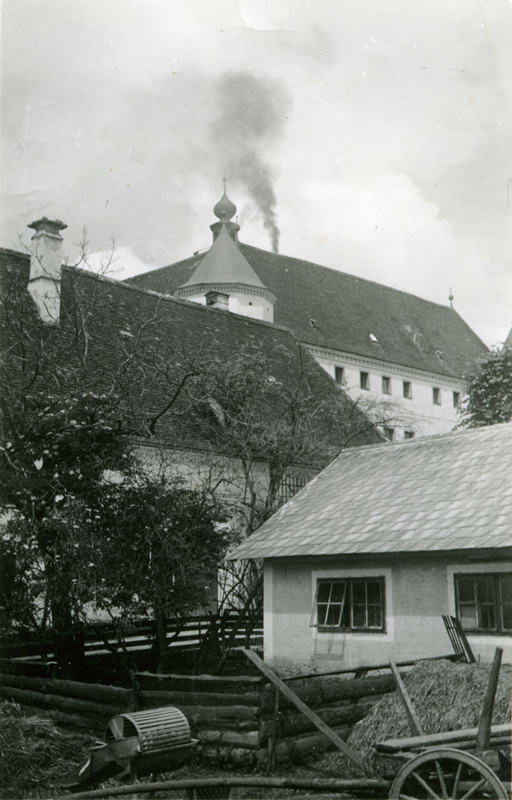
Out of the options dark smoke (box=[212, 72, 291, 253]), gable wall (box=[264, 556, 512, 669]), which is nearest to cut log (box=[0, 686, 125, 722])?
gable wall (box=[264, 556, 512, 669])

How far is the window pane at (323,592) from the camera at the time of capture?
1398cm

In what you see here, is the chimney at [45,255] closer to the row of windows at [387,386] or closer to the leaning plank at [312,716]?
the leaning plank at [312,716]

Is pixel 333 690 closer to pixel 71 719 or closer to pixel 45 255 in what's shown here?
pixel 71 719

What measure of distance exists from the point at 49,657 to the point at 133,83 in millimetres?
9158

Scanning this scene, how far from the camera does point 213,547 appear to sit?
15.0 meters

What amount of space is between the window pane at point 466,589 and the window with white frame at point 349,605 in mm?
1368

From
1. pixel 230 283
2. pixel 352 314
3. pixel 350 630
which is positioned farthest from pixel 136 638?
pixel 352 314

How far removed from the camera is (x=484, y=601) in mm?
12008

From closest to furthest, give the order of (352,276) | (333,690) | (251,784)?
1. (251,784)
2. (333,690)
3. (352,276)

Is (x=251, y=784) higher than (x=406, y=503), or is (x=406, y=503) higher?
(x=406, y=503)

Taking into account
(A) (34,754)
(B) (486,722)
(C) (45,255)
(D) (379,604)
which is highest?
(C) (45,255)

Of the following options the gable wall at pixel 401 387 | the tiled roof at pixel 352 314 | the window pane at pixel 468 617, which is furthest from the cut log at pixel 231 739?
the tiled roof at pixel 352 314

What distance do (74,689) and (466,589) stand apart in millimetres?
5727

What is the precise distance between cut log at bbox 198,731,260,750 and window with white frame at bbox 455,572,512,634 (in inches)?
162
